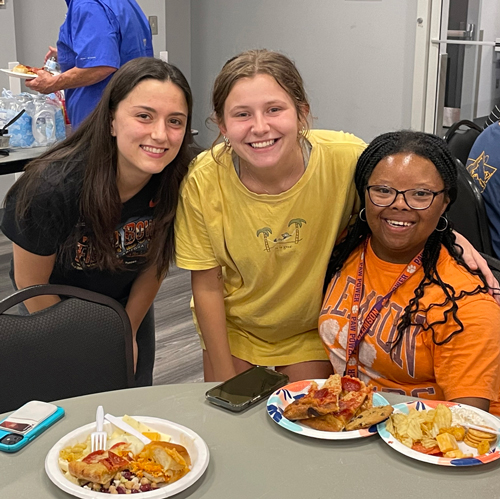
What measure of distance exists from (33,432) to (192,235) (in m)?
0.78

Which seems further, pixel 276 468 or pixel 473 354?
pixel 473 354

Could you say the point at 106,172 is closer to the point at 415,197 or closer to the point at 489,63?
the point at 415,197

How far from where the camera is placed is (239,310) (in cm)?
202

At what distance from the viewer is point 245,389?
146cm

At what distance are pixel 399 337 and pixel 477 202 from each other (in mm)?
739

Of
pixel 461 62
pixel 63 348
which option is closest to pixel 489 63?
pixel 461 62

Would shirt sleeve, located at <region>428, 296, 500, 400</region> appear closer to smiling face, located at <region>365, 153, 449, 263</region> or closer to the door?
smiling face, located at <region>365, 153, 449, 263</region>

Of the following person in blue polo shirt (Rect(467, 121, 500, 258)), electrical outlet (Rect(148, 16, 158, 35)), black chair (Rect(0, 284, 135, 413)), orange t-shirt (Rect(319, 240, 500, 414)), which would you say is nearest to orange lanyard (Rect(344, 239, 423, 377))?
orange t-shirt (Rect(319, 240, 500, 414))

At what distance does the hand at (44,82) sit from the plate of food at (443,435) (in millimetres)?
2663

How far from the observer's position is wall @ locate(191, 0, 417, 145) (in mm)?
5660

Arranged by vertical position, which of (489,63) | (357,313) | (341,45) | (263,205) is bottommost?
(357,313)

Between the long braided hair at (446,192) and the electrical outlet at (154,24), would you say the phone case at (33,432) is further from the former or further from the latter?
the electrical outlet at (154,24)

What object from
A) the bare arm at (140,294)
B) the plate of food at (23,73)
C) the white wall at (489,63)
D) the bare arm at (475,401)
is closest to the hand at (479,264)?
the bare arm at (475,401)

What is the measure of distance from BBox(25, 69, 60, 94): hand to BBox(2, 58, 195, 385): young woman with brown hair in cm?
159
